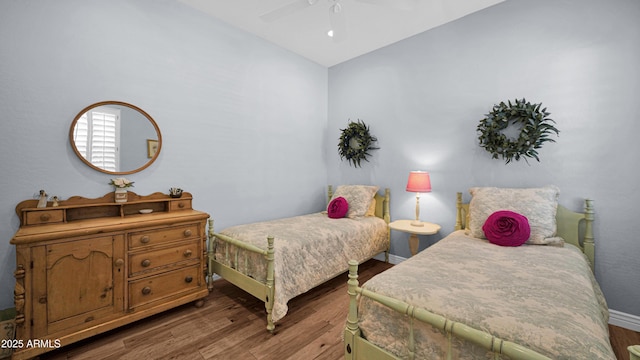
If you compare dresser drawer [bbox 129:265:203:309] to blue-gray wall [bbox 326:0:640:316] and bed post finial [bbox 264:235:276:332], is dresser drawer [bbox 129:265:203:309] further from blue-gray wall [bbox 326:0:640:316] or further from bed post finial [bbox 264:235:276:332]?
blue-gray wall [bbox 326:0:640:316]

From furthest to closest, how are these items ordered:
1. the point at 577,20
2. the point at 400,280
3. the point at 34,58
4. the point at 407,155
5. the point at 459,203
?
the point at 407,155 < the point at 459,203 < the point at 577,20 < the point at 34,58 < the point at 400,280

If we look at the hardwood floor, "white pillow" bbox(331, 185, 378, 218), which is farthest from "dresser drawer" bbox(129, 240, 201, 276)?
"white pillow" bbox(331, 185, 378, 218)

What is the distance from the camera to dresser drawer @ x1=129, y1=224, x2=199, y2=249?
2.09 meters

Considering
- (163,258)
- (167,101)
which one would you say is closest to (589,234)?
(163,258)

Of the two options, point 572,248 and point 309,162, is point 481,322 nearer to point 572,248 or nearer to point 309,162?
point 572,248

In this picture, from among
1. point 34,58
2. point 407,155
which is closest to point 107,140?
point 34,58

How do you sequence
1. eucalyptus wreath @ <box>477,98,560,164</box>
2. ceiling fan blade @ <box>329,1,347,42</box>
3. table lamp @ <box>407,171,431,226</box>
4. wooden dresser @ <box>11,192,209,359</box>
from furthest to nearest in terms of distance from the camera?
table lamp @ <box>407,171,431,226</box>, eucalyptus wreath @ <box>477,98,560,164</box>, ceiling fan blade @ <box>329,1,347,42</box>, wooden dresser @ <box>11,192,209,359</box>

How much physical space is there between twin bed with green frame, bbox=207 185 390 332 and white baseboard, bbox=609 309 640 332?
2.15 m

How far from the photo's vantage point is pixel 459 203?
2965mm

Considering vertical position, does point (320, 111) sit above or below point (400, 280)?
above

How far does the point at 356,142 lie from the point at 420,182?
130 cm

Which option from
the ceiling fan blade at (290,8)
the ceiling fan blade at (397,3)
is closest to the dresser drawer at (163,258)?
the ceiling fan blade at (290,8)

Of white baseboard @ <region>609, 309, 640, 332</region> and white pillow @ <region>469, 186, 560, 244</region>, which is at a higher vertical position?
white pillow @ <region>469, 186, 560, 244</region>

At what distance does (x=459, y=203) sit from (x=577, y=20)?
2031 mm
